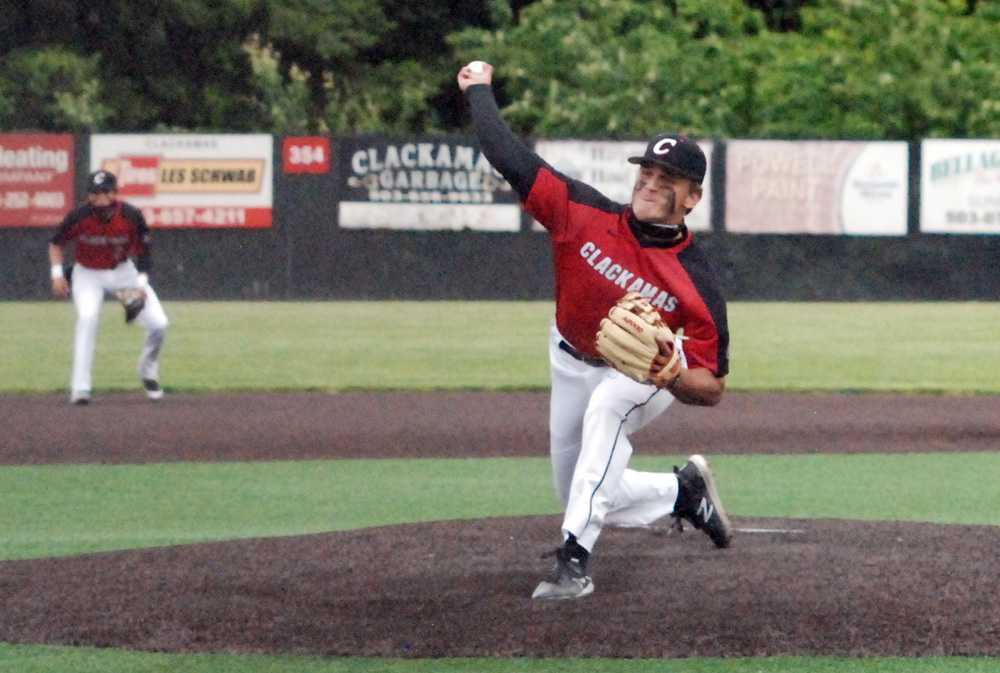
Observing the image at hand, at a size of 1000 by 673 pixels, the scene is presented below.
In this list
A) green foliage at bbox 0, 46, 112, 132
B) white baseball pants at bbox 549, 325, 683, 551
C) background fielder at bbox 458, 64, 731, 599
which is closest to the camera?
background fielder at bbox 458, 64, 731, 599

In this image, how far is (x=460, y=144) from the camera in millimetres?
Answer: 25062

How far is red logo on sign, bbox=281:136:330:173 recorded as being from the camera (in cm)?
2492

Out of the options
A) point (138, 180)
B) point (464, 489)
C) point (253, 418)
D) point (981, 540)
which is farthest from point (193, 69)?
point (981, 540)

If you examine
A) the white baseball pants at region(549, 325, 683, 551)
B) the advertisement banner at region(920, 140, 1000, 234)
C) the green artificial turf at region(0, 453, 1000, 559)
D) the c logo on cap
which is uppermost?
the advertisement banner at region(920, 140, 1000, 234)

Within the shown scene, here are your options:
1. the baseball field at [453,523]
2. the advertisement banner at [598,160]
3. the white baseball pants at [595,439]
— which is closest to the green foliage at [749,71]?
the advertisement banner at [598,160]

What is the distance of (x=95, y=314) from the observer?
13.0 m

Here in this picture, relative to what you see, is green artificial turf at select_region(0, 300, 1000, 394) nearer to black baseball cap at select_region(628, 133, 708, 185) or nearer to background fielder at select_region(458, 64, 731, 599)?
background fielder at select_region(458, 64, 731, 599)

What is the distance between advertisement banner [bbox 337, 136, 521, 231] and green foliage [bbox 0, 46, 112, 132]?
1093 cm

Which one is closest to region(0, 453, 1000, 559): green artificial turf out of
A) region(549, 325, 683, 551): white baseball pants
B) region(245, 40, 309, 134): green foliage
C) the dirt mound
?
the dirt mound

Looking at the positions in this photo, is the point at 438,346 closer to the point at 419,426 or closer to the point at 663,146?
the point at 419,426

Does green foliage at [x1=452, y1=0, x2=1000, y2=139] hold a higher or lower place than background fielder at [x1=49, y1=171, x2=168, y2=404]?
higher

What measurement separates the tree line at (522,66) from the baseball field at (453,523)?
1244 cm

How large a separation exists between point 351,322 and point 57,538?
46.4 feet

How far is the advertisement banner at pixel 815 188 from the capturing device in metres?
25.0
